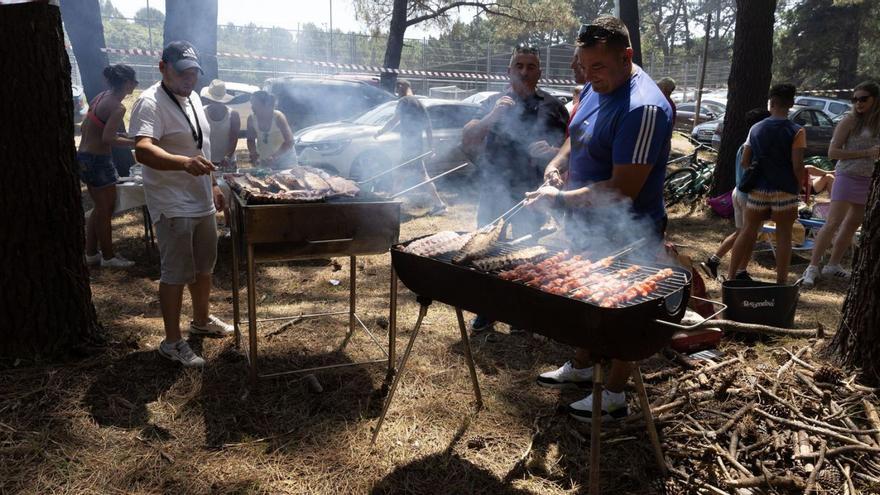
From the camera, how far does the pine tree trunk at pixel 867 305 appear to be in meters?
3.39

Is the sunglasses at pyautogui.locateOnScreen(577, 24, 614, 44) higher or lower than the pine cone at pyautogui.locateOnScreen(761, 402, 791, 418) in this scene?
higher

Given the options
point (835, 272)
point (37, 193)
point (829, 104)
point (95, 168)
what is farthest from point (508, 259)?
point (829, 104)

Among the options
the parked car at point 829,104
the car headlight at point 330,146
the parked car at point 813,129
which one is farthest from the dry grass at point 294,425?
the parked car at point 829,104

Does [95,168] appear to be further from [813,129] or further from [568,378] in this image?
[813,129]

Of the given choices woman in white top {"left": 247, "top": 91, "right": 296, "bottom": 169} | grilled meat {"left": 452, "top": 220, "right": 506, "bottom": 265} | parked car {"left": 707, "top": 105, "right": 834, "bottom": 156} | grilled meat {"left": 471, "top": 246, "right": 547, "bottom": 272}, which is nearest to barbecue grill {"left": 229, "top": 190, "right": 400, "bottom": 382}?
grilled meat {"left": 452, "top": 220, "right": 506, "bottom": 265}

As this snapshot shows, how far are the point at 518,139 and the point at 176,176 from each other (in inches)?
100

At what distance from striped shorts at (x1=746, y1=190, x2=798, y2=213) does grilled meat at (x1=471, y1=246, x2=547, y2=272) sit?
12.2 feet

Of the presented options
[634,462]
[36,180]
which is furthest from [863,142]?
[36,180]

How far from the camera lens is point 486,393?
380 cm

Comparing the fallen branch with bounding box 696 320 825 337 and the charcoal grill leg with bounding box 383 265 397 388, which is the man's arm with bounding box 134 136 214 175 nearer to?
the charcoal grill leg with bounding box 383 265 397 388

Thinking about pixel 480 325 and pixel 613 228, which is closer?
pixel 613 228

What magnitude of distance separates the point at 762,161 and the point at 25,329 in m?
6.20

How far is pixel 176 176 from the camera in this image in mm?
3723

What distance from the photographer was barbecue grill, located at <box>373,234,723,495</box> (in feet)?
7.45
